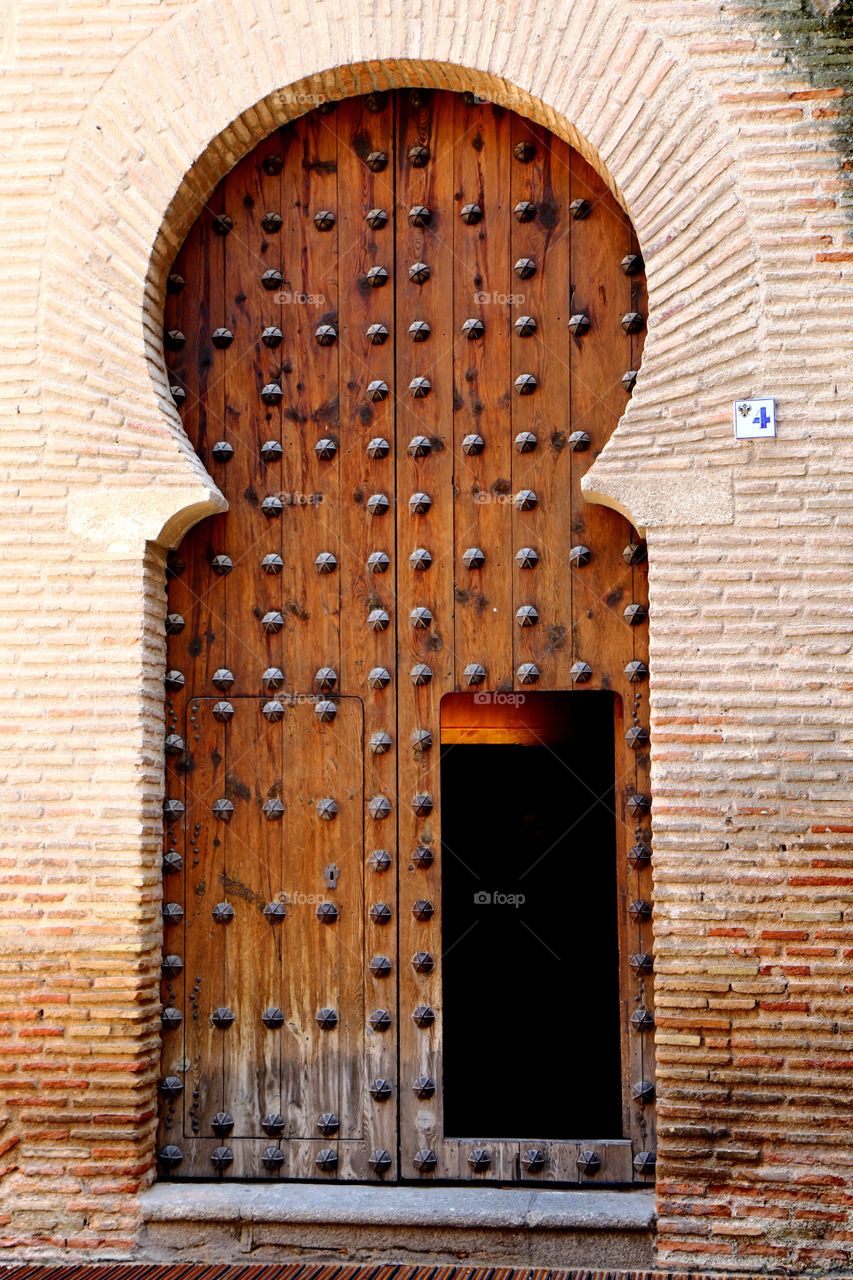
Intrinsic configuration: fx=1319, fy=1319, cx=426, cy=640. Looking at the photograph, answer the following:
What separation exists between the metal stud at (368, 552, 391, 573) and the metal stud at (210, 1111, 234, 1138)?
1988 mm

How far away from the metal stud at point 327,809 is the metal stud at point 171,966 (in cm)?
72

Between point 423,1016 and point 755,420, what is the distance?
233 cm

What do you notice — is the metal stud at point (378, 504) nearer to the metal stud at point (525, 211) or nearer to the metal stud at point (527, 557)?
the metal stud at point (527, 557)

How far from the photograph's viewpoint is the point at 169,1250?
443 cm

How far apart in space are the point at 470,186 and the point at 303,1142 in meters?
3.48

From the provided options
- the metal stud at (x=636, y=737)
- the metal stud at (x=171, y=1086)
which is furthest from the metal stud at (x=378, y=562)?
the metal stud at (x=171, y=1086)

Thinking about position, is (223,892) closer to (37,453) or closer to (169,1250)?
(169,1250)

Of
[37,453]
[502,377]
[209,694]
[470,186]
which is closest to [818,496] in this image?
[502,377]

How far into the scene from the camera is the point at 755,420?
4.36m

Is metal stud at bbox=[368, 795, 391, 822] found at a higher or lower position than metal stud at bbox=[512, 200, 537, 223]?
lower

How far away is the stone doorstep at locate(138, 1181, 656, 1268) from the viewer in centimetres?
429

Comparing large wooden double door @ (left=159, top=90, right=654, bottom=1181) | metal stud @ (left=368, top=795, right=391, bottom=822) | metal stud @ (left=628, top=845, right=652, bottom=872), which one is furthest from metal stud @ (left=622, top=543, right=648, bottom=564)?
metal stud @ (left=368, top=795, right=391, bottom=822)

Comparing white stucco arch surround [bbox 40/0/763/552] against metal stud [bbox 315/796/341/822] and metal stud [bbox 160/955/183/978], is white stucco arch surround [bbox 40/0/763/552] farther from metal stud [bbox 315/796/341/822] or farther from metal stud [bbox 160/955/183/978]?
metal stud [bbox 160/955/183/978]

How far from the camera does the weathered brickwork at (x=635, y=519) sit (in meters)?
4.25
